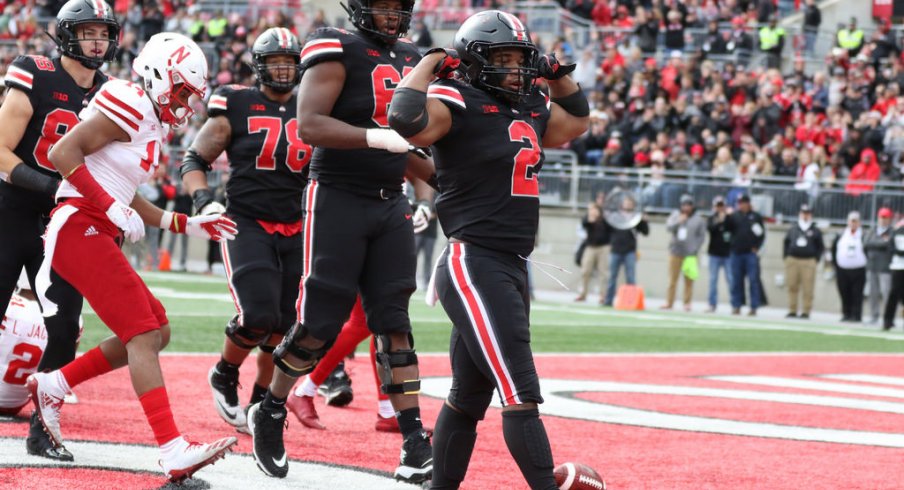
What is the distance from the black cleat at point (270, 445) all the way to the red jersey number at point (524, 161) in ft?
5.02

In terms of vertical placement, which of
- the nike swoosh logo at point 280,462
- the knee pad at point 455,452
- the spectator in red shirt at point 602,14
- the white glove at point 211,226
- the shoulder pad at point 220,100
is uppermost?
the spectator in red shirt at point 602,14

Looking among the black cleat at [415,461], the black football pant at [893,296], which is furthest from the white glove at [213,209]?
the black football pant at [893,296]

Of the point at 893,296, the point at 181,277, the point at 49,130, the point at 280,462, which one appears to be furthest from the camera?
the point at 181,277

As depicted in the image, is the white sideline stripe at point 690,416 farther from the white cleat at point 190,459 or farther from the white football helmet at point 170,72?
the white football helmet at point 170,72

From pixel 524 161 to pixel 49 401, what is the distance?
2227 mm

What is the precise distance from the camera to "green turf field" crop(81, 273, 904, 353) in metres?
12.3

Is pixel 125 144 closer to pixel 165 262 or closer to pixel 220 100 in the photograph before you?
pixel 220 100

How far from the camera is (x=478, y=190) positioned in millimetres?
4949

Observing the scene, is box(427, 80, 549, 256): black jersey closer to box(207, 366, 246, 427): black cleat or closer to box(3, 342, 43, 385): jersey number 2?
box(207, 366, 246, 427): black cleat

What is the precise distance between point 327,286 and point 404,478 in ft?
2.82

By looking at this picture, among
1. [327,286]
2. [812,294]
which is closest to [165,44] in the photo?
[327,286]

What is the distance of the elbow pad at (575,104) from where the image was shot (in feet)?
17.3

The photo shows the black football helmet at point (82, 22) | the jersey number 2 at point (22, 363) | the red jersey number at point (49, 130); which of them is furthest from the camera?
the jersey number 2 at point (22, 363)

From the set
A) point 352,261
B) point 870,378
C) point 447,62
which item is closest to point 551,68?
point 447,62
